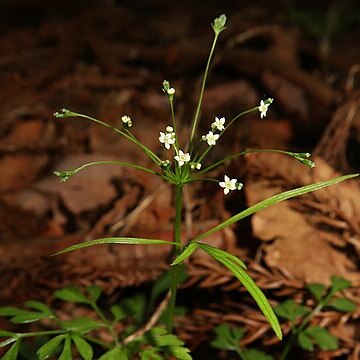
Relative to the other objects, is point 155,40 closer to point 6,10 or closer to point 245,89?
point 245,89

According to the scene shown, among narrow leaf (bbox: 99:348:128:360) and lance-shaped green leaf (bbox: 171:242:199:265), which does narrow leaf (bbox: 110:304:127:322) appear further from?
lance-shaped green leaf (bbox: 171:242:199:265)

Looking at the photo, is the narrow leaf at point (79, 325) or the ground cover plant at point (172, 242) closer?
the ground cover plant at point (172, 242)

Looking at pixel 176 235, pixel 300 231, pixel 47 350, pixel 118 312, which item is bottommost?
pixel 47 350

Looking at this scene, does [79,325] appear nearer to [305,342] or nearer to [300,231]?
[305,342]

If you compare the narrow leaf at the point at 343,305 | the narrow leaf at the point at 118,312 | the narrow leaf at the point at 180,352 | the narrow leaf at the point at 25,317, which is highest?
the narrow leaf at the point at 343,305

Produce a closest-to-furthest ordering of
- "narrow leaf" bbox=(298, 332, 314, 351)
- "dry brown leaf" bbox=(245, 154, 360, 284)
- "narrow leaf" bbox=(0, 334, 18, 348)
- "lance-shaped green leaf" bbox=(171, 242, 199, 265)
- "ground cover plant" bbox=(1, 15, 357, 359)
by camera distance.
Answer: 1. "lance-shaped green leaf" bbox=(171, 242, 199, 265)
2. "ground cover plant" bbox=(1, 15, 357, 359)
3. "narrow leaf" bbox=(0, 334, 18, 348)
4. "narrow leaf" bbox=(298, 332, 314, 351)
5. "dry brown leaf" bbox=(245, 154, 360, 284)

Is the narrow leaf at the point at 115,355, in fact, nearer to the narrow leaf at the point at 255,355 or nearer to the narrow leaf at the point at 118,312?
the narrow leaf at the point at 118,312

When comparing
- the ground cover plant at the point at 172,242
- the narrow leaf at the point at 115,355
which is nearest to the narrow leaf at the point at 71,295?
the ground cover plant at the point at 172,242

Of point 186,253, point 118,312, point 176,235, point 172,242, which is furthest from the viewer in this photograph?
point 118,312

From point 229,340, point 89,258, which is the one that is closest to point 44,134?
point 89,258

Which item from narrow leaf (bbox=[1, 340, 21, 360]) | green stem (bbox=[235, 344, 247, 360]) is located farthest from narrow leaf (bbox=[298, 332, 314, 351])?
narrow leaf (bbox=[1, 340, 21, 360])

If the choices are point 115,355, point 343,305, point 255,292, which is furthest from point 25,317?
point 343,305
